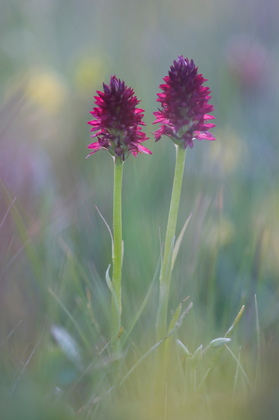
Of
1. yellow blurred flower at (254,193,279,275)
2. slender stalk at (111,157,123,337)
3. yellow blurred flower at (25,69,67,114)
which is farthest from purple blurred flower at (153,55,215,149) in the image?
yellow blurred flower at (25,69,67,114)

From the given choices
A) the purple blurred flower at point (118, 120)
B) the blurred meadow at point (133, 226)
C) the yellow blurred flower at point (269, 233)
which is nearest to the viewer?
the blurred meadow at point (133, 226)

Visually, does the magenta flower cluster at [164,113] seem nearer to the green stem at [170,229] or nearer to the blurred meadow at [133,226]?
the green stem at [170,229]

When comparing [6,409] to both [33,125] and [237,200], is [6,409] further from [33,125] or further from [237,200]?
[33,125]

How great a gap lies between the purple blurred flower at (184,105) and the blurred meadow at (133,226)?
0.17 m

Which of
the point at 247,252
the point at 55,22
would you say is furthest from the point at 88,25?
the point at 247,252

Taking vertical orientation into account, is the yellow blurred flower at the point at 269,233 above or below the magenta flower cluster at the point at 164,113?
below

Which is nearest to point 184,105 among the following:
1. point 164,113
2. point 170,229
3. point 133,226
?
point 164,113

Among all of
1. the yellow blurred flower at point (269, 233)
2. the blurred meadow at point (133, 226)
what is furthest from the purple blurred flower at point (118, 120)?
the yellow blurred flower at point (269, 233)

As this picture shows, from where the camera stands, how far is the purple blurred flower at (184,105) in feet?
3.30

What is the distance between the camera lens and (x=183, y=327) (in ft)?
3.56

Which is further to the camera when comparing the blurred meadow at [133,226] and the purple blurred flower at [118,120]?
the purple blurred flower at [118,120]

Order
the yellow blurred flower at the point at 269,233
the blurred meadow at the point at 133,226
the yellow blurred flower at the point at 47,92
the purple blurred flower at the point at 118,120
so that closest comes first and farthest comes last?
the blurred meadow at the point at 133,226 < the purple blurred flower at the point at 118,120 < the yellow blurred flower at the point at 269,233 < the yellow blurred flower at the point at 47,92

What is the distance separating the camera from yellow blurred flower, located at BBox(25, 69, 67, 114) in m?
2.13

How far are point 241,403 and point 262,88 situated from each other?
1821mm
